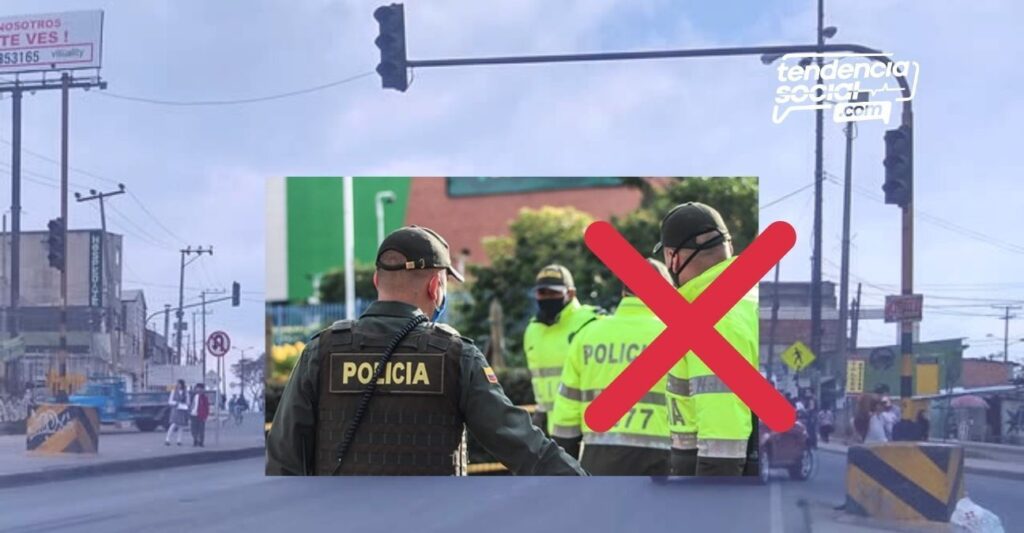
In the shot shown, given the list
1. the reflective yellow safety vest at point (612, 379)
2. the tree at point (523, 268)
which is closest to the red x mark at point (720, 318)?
the reflective yellow safety vest at point (612, 379)

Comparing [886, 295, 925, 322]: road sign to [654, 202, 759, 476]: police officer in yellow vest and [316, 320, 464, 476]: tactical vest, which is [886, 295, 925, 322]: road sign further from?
[316, 320, 464, 476]: tactical vest

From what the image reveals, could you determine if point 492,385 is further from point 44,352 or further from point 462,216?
point 462,216

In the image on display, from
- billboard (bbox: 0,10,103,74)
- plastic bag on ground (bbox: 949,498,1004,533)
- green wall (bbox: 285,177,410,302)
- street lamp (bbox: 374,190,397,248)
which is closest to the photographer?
plastic bag on ground (bbox: 949,498,1004,533)

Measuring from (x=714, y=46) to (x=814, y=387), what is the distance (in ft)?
3.05

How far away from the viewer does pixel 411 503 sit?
2.85 metres

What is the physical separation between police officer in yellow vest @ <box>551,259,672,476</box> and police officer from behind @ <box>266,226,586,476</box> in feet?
1.99

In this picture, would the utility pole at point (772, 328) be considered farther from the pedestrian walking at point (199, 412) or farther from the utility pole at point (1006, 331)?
the pedestrian walking at point (199, 412)

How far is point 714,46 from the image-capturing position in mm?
2885

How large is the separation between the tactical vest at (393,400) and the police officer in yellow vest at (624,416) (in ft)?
2.26

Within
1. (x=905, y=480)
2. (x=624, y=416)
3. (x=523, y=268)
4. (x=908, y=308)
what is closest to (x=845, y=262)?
(x=908, y=308)

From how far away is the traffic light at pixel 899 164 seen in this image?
9.35 ft

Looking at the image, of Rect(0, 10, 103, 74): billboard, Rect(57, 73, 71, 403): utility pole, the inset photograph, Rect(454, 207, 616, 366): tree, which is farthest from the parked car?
Rect(454, 207, 616, 366): tree

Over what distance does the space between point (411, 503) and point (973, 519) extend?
4.75ft

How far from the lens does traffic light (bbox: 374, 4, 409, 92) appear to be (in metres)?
2.91
